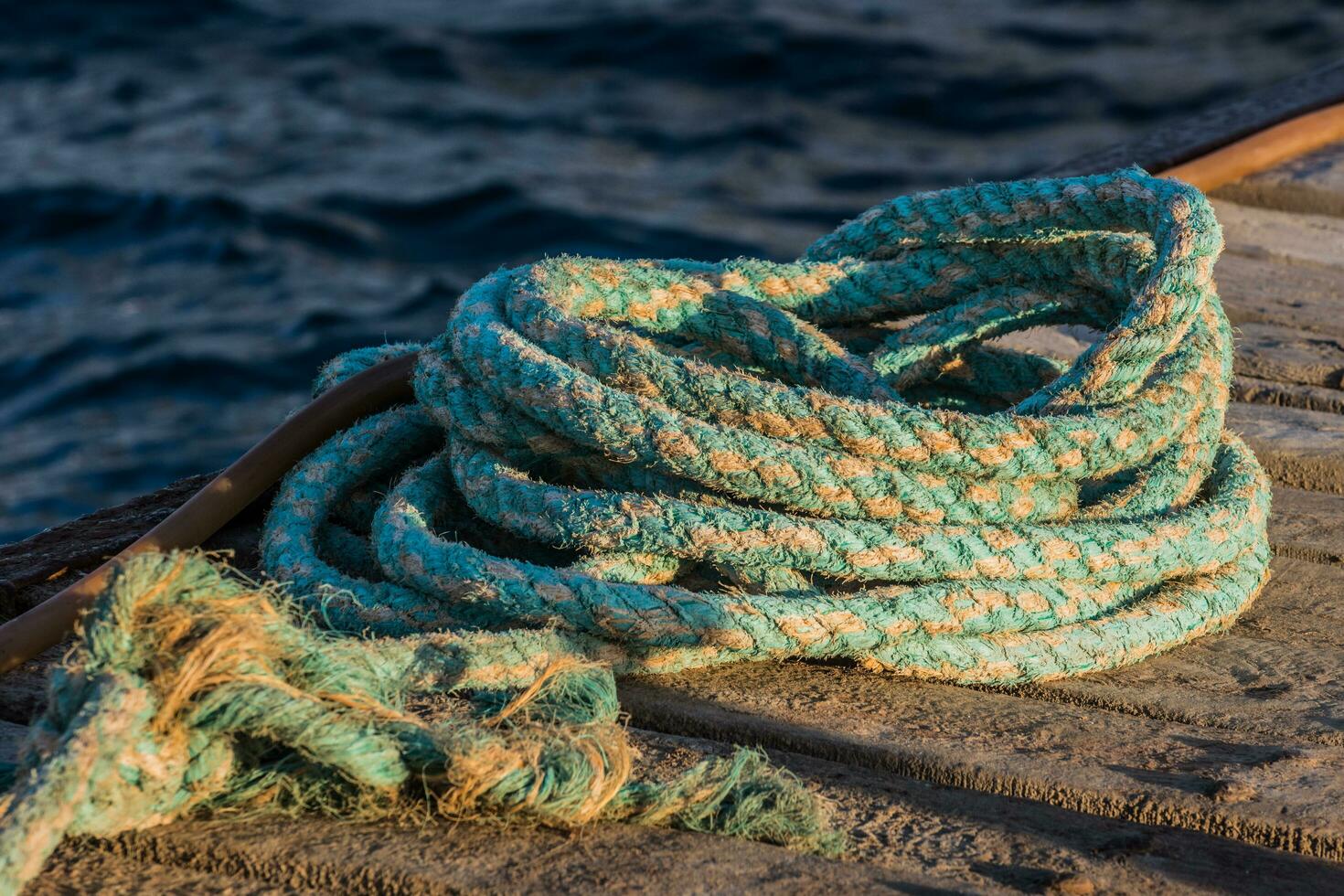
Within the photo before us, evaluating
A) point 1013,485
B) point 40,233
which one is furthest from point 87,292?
point 1013,485

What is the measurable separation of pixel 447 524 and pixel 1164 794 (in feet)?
2.65

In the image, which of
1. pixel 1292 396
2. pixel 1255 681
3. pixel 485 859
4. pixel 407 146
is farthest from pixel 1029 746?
pixel 407 146

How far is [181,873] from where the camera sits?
120 cm

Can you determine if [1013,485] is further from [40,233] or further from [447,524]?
[40,233]

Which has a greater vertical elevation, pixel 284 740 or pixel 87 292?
pixel 284 740

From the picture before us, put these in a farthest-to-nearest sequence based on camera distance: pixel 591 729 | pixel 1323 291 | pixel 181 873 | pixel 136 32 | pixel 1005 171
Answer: pixel 136 32 → pixel 1005 171 → pixel 1323 291 → pixel 591 729 → pixel 181 873

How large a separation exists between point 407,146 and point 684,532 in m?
6.28

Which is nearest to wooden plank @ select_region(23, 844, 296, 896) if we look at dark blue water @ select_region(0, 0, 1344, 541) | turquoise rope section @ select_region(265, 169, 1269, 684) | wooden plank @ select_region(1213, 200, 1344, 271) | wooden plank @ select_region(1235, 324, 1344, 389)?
turquoise rope section @ select_region(265, 169, 1269, 684)

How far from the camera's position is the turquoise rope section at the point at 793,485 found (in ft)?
5.02

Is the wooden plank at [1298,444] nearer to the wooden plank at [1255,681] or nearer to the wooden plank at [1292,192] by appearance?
the wooden plank at [1255,681]

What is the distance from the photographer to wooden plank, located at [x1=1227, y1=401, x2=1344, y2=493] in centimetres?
216

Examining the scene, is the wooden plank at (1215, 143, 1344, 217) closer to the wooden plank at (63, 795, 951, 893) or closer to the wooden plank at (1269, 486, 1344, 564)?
the wooden plank at (1269, 486, 1344, 564)

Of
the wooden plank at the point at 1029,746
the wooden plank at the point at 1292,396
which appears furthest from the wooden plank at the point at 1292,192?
the wooden plank at the point at 1029,746

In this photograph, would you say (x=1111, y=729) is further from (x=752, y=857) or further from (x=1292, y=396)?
(x=1292, y=396)
